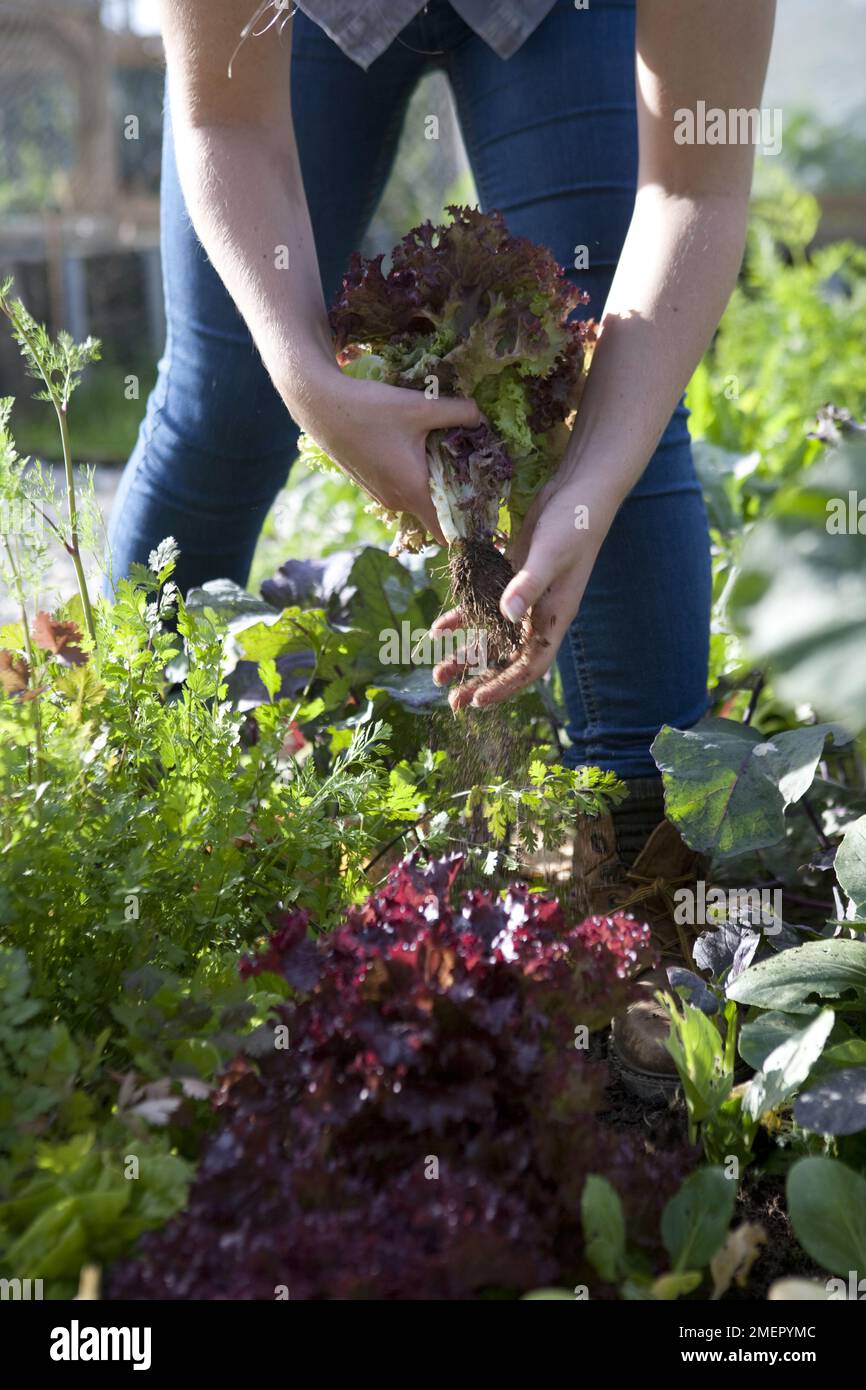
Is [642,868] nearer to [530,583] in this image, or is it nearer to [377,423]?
[530,583]

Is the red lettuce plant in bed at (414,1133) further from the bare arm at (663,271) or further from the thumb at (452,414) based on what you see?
the thumb at (452,414)

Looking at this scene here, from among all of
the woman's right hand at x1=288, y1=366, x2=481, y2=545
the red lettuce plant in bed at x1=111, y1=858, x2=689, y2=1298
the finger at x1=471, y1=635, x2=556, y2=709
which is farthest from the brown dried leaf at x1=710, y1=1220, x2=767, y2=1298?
the woman's right hand at x1=288, y1=366, x2=481, y2=545

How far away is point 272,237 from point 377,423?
305 mm

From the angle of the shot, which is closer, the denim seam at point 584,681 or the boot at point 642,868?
the boot at point 642,868

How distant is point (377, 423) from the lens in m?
1.59

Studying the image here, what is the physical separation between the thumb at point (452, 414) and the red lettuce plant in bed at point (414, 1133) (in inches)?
26.2

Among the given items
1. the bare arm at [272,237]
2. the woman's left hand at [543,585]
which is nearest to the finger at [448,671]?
the woman's left hand at [543,585]

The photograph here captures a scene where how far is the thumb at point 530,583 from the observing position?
4.89ft

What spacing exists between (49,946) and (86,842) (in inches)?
4.8

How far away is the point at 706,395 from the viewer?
3369 millimetres

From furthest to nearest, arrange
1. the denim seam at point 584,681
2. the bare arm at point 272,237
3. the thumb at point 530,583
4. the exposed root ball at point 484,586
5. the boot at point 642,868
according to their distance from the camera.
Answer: the denim seam at point 584,681 < the boot at point 642,868 < the exposed root ball at point 484,586 < the bare arm at point 272,237 < the thumb at point 530,583
